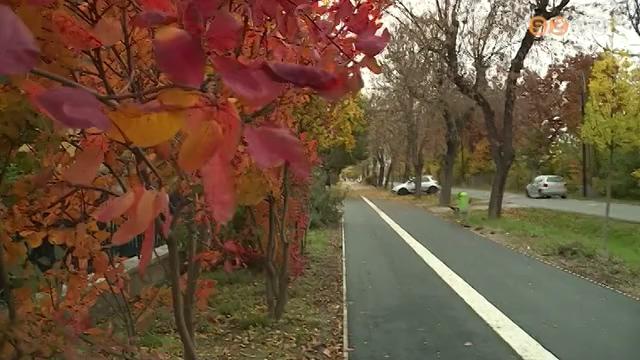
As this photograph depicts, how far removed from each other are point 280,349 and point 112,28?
220 inches

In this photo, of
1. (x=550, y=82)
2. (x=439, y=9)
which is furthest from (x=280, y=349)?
(x=550, y=82)

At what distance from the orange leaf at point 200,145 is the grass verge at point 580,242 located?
33.4 ft

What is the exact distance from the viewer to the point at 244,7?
1.51m

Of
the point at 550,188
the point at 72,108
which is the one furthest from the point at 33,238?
the point at 550,188

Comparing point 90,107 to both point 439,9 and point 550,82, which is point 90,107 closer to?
point 439,9

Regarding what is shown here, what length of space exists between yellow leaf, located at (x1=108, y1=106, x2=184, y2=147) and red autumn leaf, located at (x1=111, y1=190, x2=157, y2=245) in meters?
0.14

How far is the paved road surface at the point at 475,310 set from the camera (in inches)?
269

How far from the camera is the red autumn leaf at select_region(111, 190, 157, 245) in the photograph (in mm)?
1074

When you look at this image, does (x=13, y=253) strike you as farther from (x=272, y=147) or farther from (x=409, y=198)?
(x=409, y=198)

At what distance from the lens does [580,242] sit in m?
15.7

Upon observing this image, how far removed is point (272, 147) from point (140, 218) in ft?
0.83

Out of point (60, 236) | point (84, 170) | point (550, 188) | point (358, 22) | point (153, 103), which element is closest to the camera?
point (153, 103)

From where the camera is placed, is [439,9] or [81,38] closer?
[81,38]

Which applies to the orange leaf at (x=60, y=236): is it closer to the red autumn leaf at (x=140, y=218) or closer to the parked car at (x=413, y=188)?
the red autumn leaf at (x=140, y=218)
